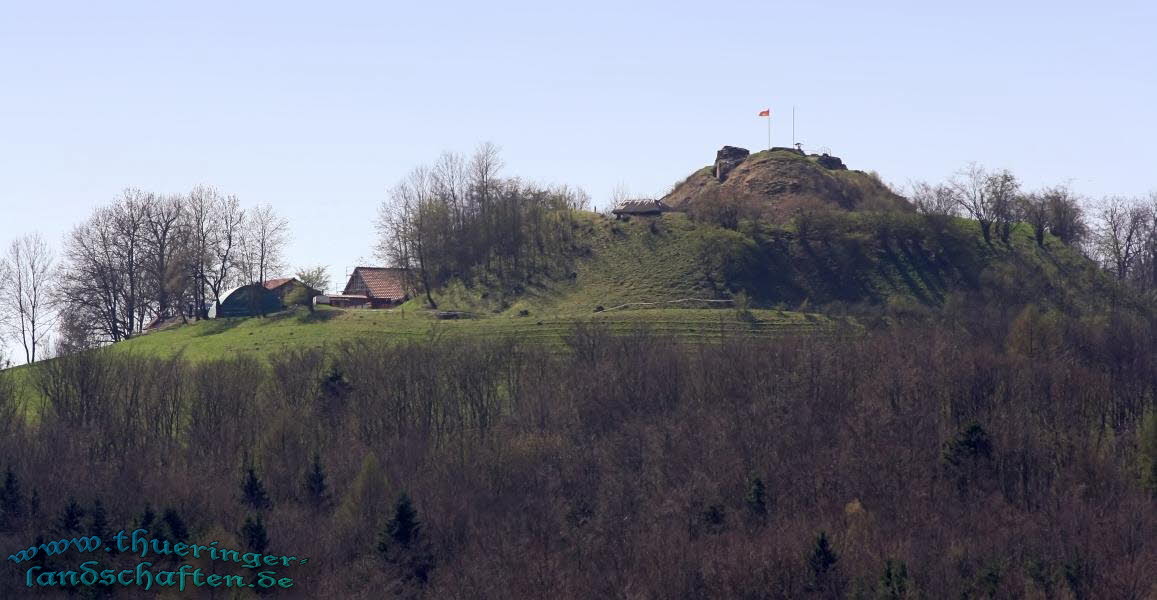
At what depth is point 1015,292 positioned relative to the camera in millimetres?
92312

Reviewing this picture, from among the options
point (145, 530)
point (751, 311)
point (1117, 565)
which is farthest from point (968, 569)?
point (751, 311)

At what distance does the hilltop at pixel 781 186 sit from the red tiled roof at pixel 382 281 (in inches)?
935

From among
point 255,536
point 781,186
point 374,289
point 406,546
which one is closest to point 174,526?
point 255,536

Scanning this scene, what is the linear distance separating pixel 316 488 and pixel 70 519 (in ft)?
34.7

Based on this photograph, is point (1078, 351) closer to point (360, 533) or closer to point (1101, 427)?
point (1101, 427)

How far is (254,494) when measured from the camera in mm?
56219

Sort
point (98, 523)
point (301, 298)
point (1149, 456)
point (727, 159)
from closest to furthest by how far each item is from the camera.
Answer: point (98, 523) → point (1149, 456) → point (301, 298) → point (727, 159)

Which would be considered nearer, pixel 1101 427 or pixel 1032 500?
pixel 1032 500

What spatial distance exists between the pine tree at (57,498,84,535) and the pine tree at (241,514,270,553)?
21.5 feet

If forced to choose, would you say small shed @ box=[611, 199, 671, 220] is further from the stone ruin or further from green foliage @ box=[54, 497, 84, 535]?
green foliage @ box=[54, 497, 84, 535]

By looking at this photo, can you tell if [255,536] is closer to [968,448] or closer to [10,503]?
[10,503]

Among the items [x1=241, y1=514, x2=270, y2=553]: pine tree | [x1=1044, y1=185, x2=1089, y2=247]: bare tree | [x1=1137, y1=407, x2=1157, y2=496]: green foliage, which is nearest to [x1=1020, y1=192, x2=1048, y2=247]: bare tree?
[x1=1044, y1=185, x2=1089, y2=247]: bare tree

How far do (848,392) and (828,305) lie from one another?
84.1ft

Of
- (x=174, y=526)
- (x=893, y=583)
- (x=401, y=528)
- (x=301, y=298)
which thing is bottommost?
(x=893, y=583)
